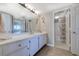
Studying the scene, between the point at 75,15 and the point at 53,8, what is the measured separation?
1.71 ft

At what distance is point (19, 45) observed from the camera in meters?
1.49

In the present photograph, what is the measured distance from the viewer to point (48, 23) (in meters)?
1.66

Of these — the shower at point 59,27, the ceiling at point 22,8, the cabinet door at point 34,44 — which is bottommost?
the cabinet door at point 34,44

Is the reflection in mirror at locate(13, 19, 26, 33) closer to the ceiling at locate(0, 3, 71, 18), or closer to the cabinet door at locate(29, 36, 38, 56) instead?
the ceiling at locate(0, 3, 71, 18)

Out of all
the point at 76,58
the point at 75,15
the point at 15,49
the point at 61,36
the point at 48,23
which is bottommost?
the point at 76,58

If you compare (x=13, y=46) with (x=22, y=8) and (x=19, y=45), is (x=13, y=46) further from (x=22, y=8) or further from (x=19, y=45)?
(x=22, y=8)

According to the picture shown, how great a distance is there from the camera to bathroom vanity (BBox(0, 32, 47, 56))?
122 centimetres

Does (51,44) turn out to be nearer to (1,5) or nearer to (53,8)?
(53,8)

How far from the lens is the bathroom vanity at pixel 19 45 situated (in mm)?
1221

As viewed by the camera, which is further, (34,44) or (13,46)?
(34,44)

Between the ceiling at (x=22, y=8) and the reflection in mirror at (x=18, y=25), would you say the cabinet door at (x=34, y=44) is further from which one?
the ceiling at (x=22, y=8)

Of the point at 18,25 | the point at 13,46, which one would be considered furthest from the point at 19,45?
the point at 18,25

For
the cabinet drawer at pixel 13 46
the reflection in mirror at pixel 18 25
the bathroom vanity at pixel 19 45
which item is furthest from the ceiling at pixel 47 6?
the cabinet drawer at pixel 13 46

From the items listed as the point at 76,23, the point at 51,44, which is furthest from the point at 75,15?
the point at 51,44
